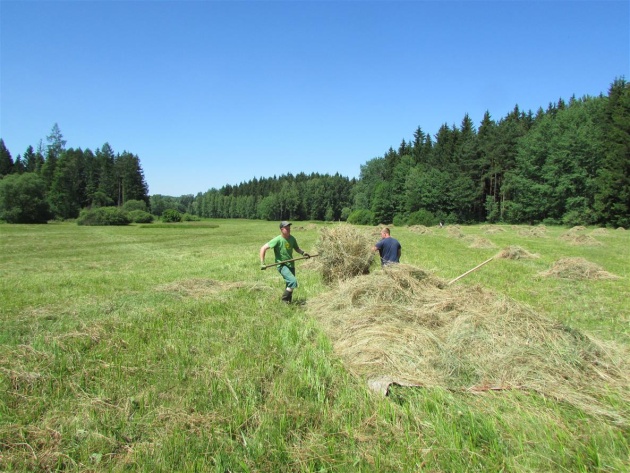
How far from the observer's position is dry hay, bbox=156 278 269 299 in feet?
31.8

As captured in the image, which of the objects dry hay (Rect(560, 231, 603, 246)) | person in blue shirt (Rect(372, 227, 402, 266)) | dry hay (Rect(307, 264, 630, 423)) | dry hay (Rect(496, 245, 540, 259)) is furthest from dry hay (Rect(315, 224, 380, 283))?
dry hay (Rect(560, 231, 603, 246))

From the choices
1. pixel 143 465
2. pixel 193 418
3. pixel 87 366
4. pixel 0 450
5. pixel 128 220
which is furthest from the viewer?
pixel 128 220

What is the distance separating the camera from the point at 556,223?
50.4 meters

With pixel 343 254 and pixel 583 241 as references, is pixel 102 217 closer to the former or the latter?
pixel 343 254

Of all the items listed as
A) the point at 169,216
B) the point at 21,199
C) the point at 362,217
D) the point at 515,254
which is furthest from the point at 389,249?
the point at 169,216

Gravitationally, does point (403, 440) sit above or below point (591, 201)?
below

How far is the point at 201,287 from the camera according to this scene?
1037 centimetres

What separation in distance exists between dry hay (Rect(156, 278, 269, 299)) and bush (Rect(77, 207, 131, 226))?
197 feet

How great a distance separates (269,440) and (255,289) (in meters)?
6.73

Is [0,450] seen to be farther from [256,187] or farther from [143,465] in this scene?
[256,187]

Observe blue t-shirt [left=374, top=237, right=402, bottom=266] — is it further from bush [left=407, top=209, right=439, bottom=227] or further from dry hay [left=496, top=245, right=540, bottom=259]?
bush [left=407, top=209, right=439, bottom=227]

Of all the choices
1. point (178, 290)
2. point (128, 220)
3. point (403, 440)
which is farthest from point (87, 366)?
point (128, 220)

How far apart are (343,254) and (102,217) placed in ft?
207

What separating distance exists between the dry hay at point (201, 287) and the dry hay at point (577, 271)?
373 inches
